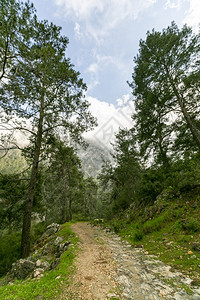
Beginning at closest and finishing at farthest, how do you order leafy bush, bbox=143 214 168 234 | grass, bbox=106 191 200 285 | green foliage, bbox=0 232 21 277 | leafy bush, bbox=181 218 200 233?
grass, bbox=106 191 200 285 < leafy bush, bbox=181 218 200 233 < leafy bush, bbox=143 214 168 234 < green foliage, bbox=0 232 21 277

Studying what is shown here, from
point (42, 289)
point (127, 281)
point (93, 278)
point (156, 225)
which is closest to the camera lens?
point (42, 289)

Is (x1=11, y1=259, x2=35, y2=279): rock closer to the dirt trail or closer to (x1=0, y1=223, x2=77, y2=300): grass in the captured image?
the dirt trail

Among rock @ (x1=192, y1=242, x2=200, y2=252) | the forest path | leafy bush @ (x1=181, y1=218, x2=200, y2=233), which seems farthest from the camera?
leafy bush @ (x1=181, y1=218, x2=200, y2=233)

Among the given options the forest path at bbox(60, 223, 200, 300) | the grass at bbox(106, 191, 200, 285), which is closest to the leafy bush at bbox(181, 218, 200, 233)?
the grass at bbox(106, 191, 200, 285)

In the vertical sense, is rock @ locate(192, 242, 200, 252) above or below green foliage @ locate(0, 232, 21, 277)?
above

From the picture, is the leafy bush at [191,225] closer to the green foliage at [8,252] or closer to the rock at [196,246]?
the rock at [196,246]

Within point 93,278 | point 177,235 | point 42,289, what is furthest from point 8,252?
point 177,235

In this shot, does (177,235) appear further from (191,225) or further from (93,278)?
(93,278)

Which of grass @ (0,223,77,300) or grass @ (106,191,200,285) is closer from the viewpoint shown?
grass @ (0,223,77,300)

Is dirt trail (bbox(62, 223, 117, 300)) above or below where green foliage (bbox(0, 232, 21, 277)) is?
above

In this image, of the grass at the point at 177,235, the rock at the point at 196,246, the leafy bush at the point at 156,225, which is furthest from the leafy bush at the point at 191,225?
the leafy bush at the point at 156,225

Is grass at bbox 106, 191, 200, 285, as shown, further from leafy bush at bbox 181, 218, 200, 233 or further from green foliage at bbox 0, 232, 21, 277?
green foliage at bbox 0, 232, 21, 277

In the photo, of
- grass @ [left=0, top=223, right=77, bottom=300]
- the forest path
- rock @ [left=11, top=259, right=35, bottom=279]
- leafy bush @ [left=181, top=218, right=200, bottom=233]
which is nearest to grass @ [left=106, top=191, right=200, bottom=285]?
leafy bush @ [left=181, top=218, right=200, bottom=233]

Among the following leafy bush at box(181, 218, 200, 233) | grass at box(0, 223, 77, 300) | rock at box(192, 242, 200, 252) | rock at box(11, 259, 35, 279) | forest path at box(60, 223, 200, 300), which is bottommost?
rock at box(11, 259, 35, 279)
